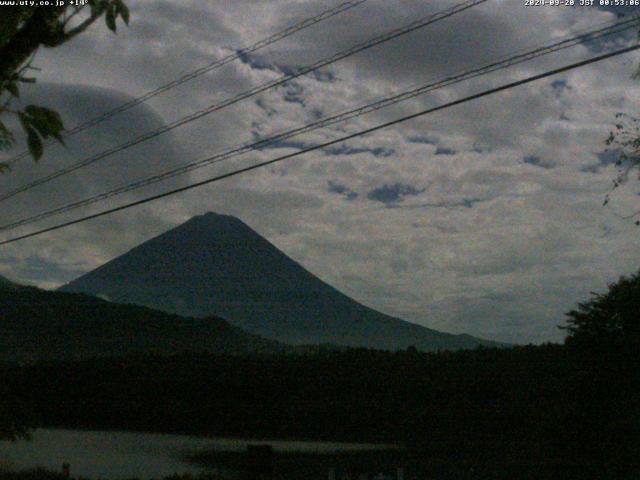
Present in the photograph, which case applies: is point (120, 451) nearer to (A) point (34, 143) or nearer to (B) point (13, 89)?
(B) point (13, 89)

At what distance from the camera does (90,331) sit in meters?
178

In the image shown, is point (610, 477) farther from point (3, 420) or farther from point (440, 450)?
point (440, 450)

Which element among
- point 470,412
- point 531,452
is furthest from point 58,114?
point 470,412

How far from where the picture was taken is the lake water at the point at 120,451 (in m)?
36.9

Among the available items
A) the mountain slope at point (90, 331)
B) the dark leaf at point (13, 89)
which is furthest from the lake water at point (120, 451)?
the mountain slope at point (90, 331)

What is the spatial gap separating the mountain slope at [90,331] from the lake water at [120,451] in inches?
3730

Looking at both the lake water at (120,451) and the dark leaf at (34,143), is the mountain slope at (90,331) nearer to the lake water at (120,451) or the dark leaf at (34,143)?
the lake water at (120,451)

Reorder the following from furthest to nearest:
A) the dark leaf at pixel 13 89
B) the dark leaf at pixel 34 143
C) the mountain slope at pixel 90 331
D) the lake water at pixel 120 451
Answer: the mountain slope at pixel 90 331 < the lake water at pixel 120 451 < the dark leaf at pixel 13 89 < the dark leaf at pixel 34 143

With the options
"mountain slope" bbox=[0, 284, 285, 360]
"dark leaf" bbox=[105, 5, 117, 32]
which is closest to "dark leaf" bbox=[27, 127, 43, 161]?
"dark leaf" bbox=[105, 5, 117, 32]

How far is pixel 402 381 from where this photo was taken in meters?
73.7

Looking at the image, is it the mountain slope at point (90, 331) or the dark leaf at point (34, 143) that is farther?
the mountain slope at point (90, 331)

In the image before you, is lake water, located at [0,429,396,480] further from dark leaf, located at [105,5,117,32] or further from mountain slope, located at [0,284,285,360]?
mountain slope, located at [0,284,285,360]

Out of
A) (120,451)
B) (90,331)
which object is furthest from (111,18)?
(90,331)

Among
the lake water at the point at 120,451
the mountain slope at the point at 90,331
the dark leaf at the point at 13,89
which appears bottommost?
the lake water at the point at 120,451
